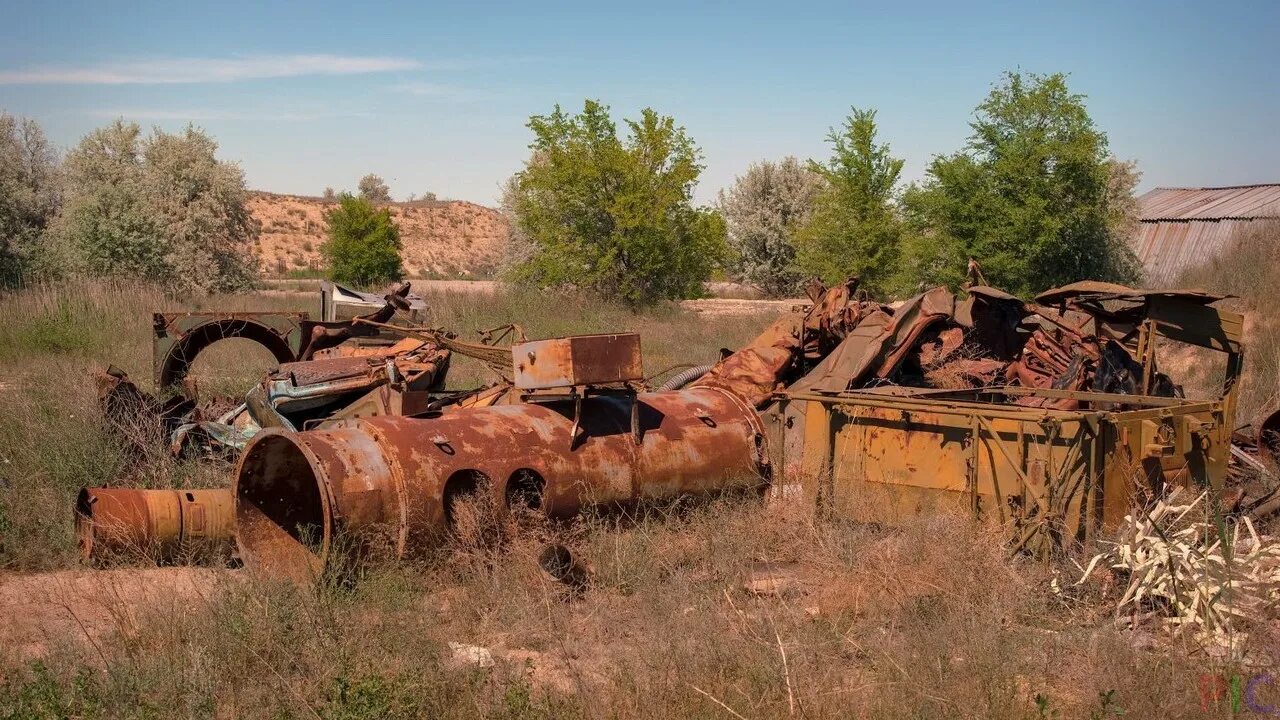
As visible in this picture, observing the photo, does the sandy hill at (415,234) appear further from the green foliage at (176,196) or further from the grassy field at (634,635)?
the grassy field at (634,635)

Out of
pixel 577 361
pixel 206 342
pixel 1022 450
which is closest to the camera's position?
pixel 1022 450

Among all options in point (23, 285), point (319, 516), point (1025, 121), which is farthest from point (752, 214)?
point (319, 516)

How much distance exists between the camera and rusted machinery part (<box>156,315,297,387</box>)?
10656mm

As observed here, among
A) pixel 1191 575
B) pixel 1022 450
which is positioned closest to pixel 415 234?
pixel 1022 450

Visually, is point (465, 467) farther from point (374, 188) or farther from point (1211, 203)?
point (374, 188)

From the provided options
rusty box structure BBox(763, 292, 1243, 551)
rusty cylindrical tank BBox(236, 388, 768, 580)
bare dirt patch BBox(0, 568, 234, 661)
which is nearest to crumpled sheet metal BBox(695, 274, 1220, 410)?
rusty box structure BBox(763, 292, 1243, 551)

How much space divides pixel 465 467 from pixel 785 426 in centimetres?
283

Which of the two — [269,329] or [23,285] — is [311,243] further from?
[269,329]

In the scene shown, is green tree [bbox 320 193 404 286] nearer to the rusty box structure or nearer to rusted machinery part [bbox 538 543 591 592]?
the rusty box structure

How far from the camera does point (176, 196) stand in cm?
3297

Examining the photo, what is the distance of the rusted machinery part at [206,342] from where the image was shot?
1066 centimetres

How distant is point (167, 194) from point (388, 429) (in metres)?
29.5

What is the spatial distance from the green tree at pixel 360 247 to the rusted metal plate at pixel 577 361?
34.8 metres

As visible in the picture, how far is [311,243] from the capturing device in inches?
2527
